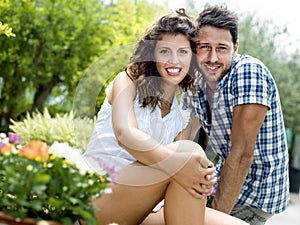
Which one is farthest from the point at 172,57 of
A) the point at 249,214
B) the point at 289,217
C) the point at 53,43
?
the point at 289,217

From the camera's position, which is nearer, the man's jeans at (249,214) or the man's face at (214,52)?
the man's face at (214,52)

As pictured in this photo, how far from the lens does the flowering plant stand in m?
1.39

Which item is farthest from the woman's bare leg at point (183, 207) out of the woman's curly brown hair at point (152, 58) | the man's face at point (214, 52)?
the man's face at point (214, 52)

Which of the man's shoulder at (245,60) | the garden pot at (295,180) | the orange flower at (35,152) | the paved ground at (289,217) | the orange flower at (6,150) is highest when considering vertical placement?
the man's shoulder at (245,60)

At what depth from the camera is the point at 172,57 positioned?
209 cm

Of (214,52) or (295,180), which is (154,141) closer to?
(214,52)

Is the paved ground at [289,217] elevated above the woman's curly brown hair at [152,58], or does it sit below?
below

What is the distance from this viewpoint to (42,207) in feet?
4.99

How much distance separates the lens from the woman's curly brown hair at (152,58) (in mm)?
2098

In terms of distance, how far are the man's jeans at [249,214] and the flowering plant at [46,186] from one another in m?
1.31

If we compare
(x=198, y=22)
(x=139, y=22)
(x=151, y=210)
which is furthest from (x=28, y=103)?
(x=151, y=210)

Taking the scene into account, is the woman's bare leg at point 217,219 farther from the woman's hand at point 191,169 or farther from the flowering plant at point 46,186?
the flowering plant at point 46,186

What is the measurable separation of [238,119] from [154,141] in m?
0.70

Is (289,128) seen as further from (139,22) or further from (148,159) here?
(148,159)
